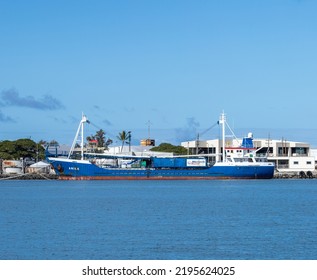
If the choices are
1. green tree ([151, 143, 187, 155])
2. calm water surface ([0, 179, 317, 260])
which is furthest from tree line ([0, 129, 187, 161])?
calm water surface ([0, 179, 317, 260])

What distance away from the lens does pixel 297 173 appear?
493ft

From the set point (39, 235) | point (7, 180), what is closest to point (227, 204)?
point (39, 235)

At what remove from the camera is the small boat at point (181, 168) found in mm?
123938

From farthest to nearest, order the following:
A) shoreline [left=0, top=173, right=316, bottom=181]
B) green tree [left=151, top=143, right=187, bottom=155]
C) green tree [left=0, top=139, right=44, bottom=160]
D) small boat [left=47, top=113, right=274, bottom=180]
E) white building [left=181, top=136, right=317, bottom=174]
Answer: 1. green tree [left=151, top=143, right=187, bottom=155]
2. green tree [left=0, top=139, right=44, bottom=160]
3. white building [left=181, top=136, right=317, bottom=174]
4. shoreline [left=0, top=173, right=316, bottom=181]
5. small boat [left=47, top=113, right=274, bottom=180]

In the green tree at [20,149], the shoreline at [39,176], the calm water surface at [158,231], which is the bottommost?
the calm water surface at [158,231]

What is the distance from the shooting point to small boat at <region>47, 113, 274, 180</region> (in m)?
124

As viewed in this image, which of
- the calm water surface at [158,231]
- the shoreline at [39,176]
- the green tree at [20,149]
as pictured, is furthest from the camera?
the green tree at [20,149]

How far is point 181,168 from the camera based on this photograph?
4956 inches

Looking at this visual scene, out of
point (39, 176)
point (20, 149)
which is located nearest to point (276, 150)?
point (39, 176)

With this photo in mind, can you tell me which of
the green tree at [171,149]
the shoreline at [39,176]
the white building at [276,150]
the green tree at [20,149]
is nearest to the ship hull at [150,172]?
the shoreline at [39,176]

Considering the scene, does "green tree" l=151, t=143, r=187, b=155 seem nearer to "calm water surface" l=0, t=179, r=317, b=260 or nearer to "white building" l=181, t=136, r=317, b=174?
"white building" l=181, t=136, r=317, b=174

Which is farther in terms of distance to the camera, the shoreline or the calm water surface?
the shoreline

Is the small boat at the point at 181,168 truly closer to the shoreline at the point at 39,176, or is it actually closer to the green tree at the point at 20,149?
the shoreline at the point at 39,176

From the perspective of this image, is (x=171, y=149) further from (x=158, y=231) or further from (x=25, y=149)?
(x=158, y=231)
